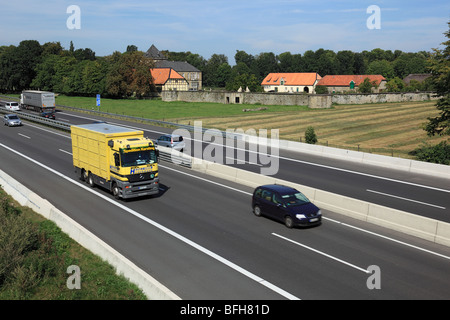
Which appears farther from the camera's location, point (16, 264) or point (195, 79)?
point (195, 79)

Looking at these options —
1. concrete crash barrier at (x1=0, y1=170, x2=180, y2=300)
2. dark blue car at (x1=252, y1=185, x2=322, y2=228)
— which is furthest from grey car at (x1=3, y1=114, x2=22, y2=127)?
dark blue car at (x1=252, y1=185, x2=322, y2=228)

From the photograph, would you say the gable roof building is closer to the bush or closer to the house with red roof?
the house with red roof

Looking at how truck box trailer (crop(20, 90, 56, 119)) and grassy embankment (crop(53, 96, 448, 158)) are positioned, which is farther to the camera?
truck box trailer (crop(20, 90, 56, 119))

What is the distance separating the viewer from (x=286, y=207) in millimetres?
18688

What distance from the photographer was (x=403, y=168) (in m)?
31.3

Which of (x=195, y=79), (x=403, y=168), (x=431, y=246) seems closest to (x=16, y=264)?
(x=431, y=246)

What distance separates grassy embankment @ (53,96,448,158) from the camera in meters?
46.2

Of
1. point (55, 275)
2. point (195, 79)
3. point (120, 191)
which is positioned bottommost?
point (55, 275)

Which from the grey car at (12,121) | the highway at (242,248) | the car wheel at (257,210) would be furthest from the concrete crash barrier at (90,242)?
the grey car at (12,121)

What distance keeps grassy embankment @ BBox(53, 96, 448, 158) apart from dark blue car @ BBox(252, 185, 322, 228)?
21.0 metres

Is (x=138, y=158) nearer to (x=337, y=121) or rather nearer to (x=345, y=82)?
(x=337, y=121)

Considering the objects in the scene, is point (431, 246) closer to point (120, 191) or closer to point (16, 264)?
point (120, 191)

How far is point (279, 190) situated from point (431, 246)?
7.00m

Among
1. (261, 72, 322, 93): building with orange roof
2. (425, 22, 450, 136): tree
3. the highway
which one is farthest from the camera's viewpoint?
(261, 72, 322, 93): building with orange roof
